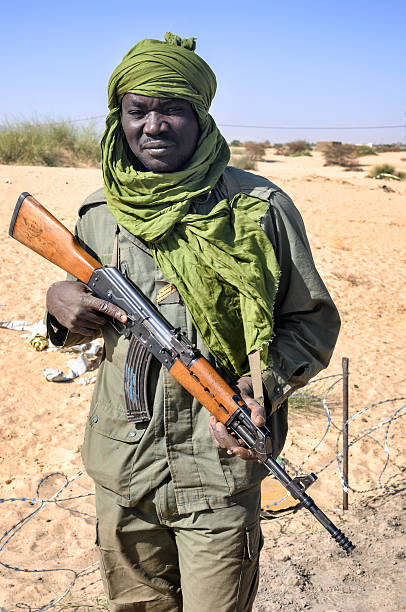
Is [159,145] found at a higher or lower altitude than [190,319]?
higher

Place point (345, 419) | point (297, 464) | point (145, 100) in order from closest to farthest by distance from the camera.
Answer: point (145, 100), point (345, 419), point (297, 464)

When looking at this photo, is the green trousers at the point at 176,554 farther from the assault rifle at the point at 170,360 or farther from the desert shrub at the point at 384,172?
the desert shrub at the point at 384,172

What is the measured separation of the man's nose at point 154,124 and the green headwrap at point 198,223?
0.21ft

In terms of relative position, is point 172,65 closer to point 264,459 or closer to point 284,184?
point 264,459

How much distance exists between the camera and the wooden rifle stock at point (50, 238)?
7.37 ft

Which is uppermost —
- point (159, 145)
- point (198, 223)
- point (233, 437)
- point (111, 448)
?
point (159, 145)

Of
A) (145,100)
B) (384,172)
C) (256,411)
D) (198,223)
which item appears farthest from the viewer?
(384,172)

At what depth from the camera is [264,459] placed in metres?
1.87

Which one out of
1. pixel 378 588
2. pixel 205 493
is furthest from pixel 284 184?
pixel 205 493

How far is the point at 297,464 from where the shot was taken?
536 centimetres

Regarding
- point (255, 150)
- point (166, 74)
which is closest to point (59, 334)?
point (166, 74)

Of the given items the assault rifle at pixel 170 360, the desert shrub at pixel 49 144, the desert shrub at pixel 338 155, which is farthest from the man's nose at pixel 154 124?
the desert shrub at pixel 338 155

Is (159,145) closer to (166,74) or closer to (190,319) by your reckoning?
(166,74)

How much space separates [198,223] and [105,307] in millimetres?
443
